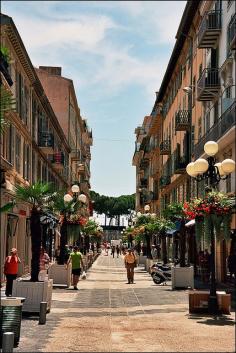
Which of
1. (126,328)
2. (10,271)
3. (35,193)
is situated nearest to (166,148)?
(10,271)

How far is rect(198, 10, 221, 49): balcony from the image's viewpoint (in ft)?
99.2

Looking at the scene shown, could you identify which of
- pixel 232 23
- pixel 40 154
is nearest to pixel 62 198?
pixel 232 23

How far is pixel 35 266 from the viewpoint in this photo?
16562 millimetres

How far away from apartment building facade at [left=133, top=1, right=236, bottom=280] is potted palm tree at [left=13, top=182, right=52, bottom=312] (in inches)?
383

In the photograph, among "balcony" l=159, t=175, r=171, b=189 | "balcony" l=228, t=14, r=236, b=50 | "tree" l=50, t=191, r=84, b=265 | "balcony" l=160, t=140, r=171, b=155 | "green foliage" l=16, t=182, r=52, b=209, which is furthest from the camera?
"balcony" l=160, t=140, r=171, b=155

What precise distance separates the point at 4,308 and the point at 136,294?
11.8m

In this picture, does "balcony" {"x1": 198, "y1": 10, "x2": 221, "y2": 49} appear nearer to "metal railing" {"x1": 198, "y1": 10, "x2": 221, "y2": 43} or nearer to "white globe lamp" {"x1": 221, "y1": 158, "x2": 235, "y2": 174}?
Answer: "metal railing" {"x1": 198, "y1": 10, "x2": 221, "y2": 43}

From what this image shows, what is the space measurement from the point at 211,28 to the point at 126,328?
66.4 feet

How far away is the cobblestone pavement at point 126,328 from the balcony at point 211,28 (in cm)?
1492

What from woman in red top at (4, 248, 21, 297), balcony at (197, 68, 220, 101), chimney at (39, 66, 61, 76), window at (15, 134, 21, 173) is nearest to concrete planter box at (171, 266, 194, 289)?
woman in red top at (4, 248, 21, 297)

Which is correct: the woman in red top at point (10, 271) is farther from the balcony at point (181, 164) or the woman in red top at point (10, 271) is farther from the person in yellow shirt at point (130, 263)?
the balcony at point (181, 164)

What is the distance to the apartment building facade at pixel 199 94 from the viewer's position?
91.2 feet

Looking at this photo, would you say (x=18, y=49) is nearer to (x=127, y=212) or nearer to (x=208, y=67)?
(x=208, y=67)

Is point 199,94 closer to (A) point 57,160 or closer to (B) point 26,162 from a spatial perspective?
(B) point 26,162
